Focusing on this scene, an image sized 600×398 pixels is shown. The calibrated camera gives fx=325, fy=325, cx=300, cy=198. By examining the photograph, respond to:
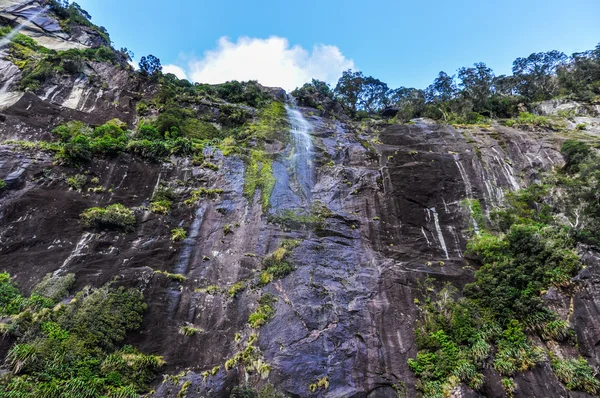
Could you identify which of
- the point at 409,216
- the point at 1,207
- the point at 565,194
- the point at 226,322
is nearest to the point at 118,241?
the point at 1,207

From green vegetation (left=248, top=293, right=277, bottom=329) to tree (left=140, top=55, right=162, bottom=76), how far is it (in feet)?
87.1

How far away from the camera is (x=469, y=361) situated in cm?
1157

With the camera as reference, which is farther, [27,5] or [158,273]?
[27,5]

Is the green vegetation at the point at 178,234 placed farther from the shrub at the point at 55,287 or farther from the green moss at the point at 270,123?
the green moss at the point at 270,123

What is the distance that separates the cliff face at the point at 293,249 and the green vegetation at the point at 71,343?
511 mm

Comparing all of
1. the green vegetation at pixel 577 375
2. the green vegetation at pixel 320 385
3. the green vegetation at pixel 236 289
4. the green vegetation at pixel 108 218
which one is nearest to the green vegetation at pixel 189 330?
the green vegetation at pixel 236 289

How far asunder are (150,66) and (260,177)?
20741mm

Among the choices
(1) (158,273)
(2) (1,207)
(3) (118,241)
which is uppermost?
(2) (1,207)

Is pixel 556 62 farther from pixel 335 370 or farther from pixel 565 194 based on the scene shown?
pixel 335 370

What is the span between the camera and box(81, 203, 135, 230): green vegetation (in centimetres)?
1462

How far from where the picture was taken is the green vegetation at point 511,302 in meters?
11.2

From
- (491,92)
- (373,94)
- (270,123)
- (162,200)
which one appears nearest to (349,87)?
(373,94)

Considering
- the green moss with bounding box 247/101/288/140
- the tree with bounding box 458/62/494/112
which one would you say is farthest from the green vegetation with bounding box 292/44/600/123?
the green moss with bounding box 247/101/288/140

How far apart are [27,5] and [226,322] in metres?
50.0
